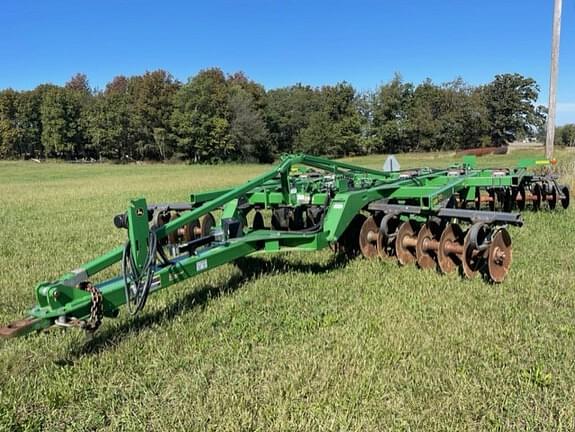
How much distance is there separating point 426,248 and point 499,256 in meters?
0.82

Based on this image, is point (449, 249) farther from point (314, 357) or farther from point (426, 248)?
point (314, 357)

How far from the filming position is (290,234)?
18.0 ft

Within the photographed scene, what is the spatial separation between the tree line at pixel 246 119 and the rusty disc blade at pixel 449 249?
56757mm

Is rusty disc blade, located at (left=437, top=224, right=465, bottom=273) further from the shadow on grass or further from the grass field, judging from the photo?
the shadow on grass

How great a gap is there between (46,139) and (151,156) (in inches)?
541

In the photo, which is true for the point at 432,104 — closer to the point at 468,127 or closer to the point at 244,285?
the point at 468,127

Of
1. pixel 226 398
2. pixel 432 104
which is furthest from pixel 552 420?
pixel 432 104

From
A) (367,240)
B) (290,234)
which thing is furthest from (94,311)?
(367,240)

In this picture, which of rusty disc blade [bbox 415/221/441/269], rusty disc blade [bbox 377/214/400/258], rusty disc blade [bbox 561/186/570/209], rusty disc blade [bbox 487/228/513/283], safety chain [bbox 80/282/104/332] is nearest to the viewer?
safety chain [bbox 80/282/104/332]

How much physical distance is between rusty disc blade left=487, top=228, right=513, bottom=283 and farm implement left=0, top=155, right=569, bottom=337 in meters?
0.01

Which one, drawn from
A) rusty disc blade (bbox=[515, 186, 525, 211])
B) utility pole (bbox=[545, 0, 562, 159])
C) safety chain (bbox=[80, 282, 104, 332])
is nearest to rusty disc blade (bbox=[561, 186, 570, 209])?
rusty disc blade (bbox=[515, 186, 525, 211])

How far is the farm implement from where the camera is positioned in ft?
12.2

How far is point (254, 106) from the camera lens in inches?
2645

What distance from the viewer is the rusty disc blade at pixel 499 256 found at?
5342 millimetres
